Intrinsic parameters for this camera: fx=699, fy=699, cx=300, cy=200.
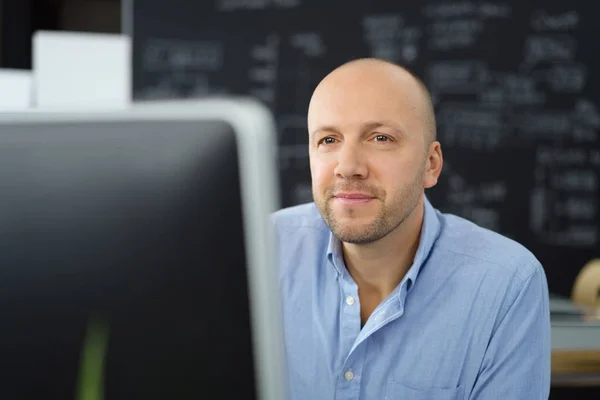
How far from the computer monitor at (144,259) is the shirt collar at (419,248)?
0.84m

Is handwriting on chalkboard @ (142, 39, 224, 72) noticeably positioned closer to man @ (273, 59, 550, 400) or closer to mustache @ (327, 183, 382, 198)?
man @ (273, 59, 550, 400)

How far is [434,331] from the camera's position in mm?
1199

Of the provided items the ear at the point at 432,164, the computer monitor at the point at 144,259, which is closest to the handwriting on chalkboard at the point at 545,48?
the ear at the point at 432,164

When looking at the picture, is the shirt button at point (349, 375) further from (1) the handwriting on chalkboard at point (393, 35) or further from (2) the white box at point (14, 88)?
(1) the handwriting on chalkboard at point (393, 35)

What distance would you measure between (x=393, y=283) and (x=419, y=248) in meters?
0.08

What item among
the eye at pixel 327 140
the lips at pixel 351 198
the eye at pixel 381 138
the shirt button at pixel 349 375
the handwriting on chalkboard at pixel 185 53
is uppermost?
the handwriting on chalkboard at pixel 185 53

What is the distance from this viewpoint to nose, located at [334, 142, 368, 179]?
1.20 m

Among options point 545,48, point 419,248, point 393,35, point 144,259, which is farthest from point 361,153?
point 545,48

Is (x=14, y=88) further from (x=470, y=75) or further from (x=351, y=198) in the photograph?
(x=470, y=75)

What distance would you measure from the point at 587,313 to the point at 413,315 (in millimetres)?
1309

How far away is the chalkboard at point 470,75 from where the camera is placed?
10.6 feet

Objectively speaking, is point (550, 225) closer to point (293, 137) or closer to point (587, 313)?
point (587, 313)

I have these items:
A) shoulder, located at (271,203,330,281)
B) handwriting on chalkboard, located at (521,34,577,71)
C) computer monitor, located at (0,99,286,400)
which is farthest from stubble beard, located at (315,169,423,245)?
handwriting on chalkboard, located at (521,34,577,71)

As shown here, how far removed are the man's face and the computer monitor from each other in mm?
766
